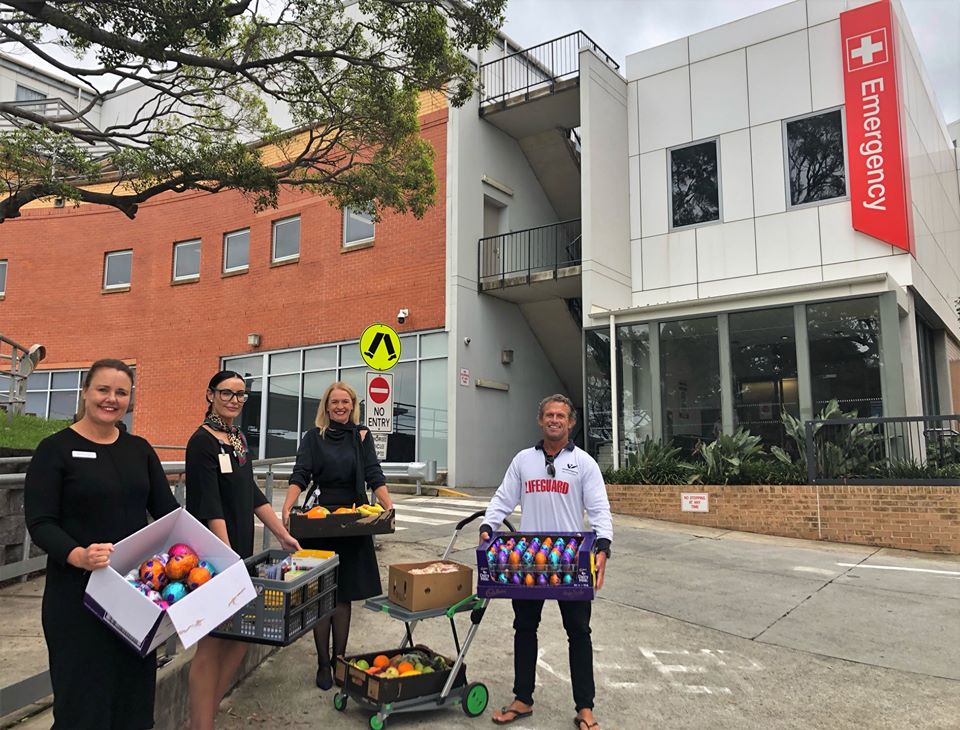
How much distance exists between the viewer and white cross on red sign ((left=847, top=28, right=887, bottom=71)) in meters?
12.5

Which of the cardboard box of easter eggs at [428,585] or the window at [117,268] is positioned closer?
the cardboard box of easter eggs at [428,585]

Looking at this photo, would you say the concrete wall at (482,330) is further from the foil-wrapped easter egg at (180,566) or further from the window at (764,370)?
the foil-wrapped easter egg at (180,566)

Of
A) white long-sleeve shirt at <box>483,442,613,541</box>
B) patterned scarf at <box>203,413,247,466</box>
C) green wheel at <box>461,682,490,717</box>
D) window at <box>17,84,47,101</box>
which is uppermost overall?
window at <box>17,84,47,101</box>

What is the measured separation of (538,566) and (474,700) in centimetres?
91

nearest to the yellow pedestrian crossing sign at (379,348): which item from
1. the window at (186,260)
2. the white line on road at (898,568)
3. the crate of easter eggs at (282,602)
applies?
the crate of easter eggs at (282,602)

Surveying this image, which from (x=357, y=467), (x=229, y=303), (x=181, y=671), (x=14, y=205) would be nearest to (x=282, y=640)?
(x=181, y=671)

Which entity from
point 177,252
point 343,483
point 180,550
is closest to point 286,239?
point 177,252

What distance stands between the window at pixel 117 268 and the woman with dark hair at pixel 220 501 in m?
19.2

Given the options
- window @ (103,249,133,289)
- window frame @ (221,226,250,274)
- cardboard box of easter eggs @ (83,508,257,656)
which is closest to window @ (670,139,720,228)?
window frame @ (221,226,250,274)

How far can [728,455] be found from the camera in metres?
11.2

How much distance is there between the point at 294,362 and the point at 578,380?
696cm

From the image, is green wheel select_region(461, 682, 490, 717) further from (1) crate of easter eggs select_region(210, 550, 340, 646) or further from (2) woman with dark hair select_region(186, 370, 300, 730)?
(2) woman with dark hair select_region(186, 370, 300, 730)

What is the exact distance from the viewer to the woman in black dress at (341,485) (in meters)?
4.35

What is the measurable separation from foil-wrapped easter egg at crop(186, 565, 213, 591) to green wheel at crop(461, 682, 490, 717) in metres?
1.83
